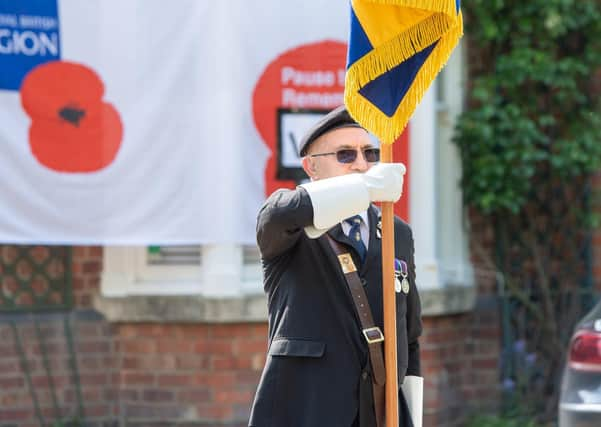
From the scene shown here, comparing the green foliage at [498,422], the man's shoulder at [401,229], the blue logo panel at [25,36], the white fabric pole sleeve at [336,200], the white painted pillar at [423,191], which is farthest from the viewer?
the green foliage at [498,422]

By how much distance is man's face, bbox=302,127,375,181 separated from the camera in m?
3.72

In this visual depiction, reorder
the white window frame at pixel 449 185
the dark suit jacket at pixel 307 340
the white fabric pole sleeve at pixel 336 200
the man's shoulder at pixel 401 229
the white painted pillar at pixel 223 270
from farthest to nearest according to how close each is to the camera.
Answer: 1. the white window frame at pixel 449 185
2. the white painted pillar at pixel 223 270
3. the man's shoulder at pixel 401 229
4. the dark suit jacket at pixel 307 340
5. the white fabric pole sleeve at pixel 336 200

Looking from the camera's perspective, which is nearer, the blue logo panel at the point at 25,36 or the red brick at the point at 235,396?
the blue logo panel at the point at 25,36

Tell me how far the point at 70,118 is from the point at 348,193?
370 cm

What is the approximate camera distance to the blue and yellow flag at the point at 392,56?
3.72 meters

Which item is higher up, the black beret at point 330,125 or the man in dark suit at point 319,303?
the black beret at point 330,125

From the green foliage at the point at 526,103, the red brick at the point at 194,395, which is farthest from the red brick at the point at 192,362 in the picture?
the green foliage at the point at 526,103

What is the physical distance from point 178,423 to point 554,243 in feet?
9.52

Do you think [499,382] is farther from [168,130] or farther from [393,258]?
[393,258]

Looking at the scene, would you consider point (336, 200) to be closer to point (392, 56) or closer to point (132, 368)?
point (392, 56)

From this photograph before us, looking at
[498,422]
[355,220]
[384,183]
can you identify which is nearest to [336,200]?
[384,183]

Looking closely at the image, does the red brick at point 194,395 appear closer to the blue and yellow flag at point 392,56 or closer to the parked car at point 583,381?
the parked car at point 583,381

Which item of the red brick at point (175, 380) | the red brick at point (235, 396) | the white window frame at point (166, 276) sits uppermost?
the white window frame at point (166, 276)

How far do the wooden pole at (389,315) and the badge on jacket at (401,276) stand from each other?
18cm
